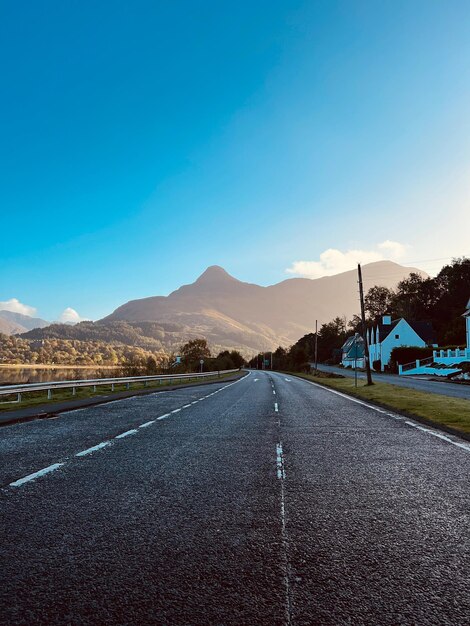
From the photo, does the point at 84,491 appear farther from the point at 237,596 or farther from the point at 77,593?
the point at 237,596

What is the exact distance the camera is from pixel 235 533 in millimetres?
4613

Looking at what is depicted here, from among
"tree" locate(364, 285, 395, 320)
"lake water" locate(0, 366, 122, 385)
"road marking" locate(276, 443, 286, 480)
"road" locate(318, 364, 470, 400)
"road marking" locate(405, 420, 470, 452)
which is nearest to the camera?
"road marking" locate(276, 443, 286, 480)

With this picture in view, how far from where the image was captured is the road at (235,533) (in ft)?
10.4

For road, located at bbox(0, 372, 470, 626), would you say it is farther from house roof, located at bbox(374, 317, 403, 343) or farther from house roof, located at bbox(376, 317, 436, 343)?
house roof, located at bbox(376, 317, 436, 343)

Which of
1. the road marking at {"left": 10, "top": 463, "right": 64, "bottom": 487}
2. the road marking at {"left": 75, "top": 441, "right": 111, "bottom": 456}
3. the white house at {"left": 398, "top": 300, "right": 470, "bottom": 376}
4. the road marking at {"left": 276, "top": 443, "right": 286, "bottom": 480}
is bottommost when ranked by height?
the road marking at {"left": 276, "top": 443, "right": 286, "bottom": 480}

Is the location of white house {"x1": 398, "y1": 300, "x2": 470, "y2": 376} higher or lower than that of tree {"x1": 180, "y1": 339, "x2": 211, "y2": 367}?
lower

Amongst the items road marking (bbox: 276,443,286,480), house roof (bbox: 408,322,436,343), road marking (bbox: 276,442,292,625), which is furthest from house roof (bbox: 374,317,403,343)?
road marking (bbox: 276,442,292,625)

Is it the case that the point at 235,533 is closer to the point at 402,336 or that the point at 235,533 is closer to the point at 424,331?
the point at 402,336

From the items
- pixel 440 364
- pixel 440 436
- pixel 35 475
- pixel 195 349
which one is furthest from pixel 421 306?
pixel 35 475

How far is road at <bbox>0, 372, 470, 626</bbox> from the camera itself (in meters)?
3.18

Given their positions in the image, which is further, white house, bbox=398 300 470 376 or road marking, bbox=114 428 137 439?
white house, bbox=398 300 470 376

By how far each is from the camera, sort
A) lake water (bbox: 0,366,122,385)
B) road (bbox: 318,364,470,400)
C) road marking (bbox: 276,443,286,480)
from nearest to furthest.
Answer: road marking (bbox: 276,443,286,480) → road (bbox: 318,364,470,400) → lake water (bbox: 0,366,122,385)

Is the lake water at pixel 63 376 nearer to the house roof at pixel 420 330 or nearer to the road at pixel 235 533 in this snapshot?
the road at pixel 235 533

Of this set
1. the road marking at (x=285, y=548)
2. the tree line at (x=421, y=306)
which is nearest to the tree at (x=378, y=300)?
the tree line at (x=421, y=306)
